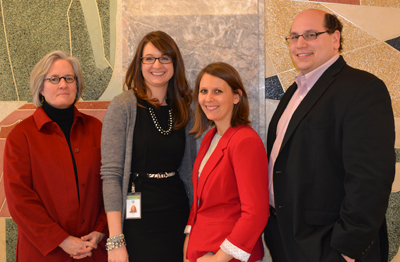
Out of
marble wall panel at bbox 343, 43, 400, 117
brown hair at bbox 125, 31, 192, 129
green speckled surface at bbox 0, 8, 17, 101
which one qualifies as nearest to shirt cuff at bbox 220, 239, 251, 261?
brown hair at bbox 125, 31, 192, 129

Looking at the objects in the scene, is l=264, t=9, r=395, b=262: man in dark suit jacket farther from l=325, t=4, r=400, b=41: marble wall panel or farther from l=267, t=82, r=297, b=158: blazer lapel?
l=325, t=4, r=400, b=41: marble wall panel

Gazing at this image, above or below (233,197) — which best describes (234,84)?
above

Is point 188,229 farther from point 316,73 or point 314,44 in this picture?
point 314,44

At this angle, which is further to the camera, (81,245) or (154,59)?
(154,59)

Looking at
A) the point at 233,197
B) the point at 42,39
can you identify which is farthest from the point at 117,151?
the point at 42,39

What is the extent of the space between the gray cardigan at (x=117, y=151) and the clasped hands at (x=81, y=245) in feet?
0.93

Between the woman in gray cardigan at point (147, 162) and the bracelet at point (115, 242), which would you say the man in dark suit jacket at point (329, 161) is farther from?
the bracelet at point (115, 242)

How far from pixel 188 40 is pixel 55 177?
4.77 ft

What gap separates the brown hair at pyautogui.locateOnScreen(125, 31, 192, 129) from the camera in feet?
6.71

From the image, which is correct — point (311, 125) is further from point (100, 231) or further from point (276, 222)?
point (100, 231)

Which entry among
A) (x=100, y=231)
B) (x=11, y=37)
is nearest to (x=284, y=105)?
(x=100, y=231)

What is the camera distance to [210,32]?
2.56 m

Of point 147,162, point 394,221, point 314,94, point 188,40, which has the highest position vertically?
point 188,40

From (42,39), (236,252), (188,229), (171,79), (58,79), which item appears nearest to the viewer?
(236,252)
